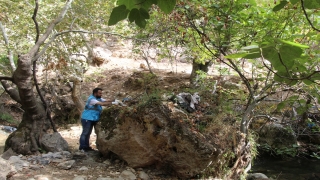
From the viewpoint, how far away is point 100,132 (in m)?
5.31

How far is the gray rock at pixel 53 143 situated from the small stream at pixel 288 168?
16.6 ft

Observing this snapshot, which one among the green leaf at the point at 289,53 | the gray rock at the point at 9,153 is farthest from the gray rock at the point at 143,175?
the green leaf at the point at 289,53

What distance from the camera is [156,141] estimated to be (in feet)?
15.6

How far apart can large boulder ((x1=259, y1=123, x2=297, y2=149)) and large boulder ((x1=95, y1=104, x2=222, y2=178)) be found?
209 inches

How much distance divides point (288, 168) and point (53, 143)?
262 inches

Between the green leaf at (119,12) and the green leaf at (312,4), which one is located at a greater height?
the green leaf at (312,4)

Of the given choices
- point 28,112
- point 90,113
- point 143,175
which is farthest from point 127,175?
point 28,112

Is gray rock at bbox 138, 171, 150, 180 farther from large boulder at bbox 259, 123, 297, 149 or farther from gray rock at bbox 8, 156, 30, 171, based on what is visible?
large boulder at bbox 259, 123, 297, 149

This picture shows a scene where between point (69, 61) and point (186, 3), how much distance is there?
13.6 feet

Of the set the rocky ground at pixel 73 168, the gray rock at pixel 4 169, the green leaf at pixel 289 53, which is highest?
the green leaf at pixel 289 53

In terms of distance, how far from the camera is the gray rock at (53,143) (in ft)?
18.8

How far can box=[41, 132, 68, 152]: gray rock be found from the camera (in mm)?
5727

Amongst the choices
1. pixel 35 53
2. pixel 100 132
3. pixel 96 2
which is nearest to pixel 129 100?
pixel 100 132

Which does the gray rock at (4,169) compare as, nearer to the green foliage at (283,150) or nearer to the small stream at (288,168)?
the small stream at (288,168)
